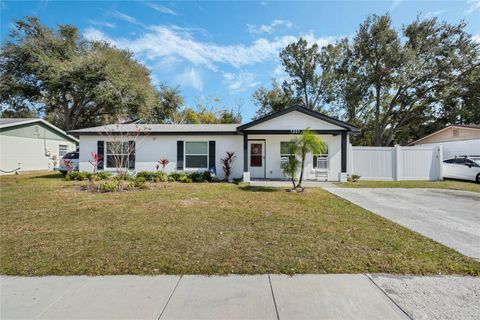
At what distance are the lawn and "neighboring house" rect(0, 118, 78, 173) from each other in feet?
44.2

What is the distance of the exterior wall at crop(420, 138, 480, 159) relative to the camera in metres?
16.2

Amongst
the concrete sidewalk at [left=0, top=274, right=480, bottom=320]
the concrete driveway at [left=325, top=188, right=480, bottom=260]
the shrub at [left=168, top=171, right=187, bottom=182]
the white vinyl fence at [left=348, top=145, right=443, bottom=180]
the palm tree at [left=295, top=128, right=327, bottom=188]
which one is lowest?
the concrete sidewalk at [left=0, top=274, right=480, bottom=320]

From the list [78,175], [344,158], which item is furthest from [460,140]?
[78,175]

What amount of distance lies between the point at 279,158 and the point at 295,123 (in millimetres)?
2300

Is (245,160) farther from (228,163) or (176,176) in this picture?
(176,176)

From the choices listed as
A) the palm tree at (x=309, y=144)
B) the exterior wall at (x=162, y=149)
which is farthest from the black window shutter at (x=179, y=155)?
the palm tree at (x=309, y=144)

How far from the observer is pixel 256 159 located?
13922mm

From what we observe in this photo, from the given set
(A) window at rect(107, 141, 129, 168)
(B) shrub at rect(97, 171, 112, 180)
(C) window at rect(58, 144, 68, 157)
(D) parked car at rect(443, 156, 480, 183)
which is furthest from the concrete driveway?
(C) window at rect(58, 144, 68, 157)

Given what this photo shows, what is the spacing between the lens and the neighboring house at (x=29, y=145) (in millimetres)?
16781

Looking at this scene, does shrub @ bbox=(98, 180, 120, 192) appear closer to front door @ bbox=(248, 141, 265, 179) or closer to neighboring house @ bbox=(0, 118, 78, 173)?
front door @ bbox=(248, 141, 265, 179)

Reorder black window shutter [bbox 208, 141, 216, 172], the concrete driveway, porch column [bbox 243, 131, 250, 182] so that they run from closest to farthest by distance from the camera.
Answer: the concrete driveway, porch column [bbox 243, 131, 250, 182], black window shutter [bbox 208, 141, 216, 172]

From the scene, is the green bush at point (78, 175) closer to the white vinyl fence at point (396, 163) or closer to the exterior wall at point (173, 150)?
the exterior wall at point (173, 150)

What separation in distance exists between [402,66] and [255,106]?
16616 mm

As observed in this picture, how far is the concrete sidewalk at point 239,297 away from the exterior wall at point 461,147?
56.2 ft
